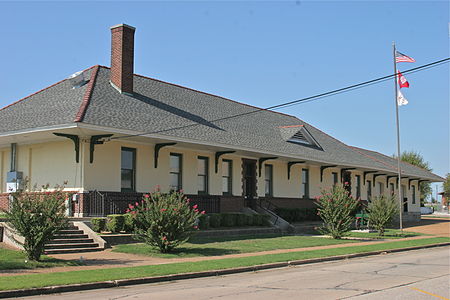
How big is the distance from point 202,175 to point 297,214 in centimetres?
812

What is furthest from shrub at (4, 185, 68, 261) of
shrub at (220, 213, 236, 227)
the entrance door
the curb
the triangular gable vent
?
the triangular gable vent

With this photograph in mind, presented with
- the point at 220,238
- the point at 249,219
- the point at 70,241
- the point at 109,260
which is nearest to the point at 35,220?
the point at 109,260

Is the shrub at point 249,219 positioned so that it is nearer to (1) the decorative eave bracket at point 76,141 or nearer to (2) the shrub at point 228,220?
(2) the shrub at point 228,220

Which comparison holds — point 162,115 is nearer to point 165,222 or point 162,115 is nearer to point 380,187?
point 165,222

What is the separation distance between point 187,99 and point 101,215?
11.1 meters

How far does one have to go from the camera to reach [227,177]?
30.3m

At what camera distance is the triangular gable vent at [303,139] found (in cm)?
3535

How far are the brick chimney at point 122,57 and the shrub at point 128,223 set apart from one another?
764 cm

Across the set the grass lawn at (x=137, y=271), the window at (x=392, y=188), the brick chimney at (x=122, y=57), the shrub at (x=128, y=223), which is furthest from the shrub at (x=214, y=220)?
the window at (x=392, y=188)

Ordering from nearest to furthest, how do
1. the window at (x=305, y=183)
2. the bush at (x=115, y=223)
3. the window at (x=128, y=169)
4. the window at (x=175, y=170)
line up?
the bush at (x=115, y=223), the window at (x=128, y=169), the window at (x=175, y=170), the window at (x=305, y=183)

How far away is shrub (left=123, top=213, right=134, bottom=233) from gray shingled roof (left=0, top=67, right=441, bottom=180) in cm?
374

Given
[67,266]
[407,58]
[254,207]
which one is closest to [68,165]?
[67,266]

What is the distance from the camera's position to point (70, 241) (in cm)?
1884

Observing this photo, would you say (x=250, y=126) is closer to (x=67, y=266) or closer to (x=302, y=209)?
(x=302, y=209)
